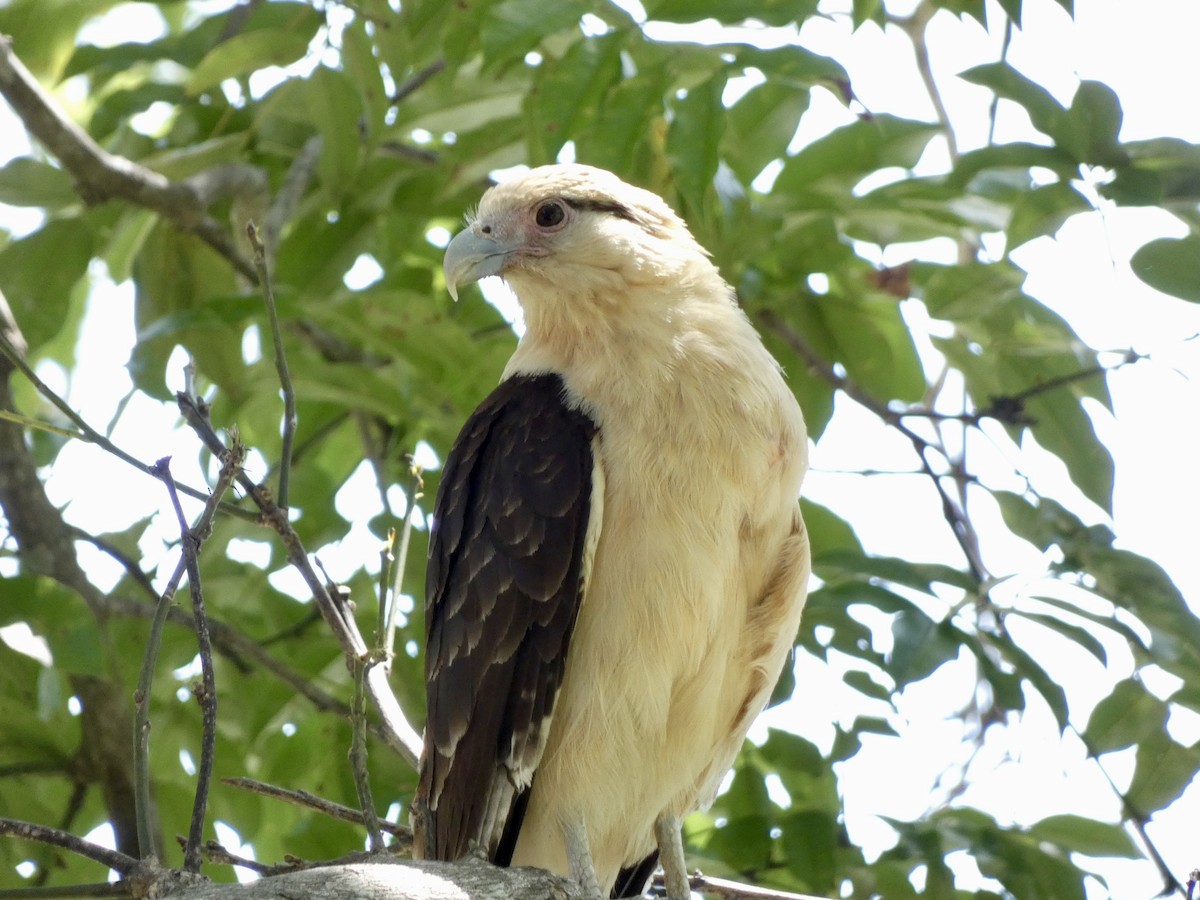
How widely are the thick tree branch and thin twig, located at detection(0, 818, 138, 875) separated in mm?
3379

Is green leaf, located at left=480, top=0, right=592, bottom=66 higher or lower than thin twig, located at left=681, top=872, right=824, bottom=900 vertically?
higher

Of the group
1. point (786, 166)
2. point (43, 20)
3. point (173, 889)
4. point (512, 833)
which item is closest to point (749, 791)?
point (512, 833)

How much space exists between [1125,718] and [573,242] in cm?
244

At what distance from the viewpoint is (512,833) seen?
4.10 m

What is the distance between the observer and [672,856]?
14.1 ft

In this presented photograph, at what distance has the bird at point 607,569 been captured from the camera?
3906 millimetres

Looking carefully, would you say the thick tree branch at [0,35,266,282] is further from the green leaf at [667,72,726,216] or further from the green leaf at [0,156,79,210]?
the green leaf at [667,72,726,216]

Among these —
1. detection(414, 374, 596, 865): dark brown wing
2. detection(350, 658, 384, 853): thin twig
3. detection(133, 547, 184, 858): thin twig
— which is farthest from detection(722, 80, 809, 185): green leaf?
detection(133, 547, 184, 858): thin twig

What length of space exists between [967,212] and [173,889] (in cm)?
372

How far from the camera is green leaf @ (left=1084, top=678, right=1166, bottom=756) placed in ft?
14.3

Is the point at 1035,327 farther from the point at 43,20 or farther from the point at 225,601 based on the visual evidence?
the point at 43,20

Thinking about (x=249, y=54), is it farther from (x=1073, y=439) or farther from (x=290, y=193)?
(x=1073, y=439)

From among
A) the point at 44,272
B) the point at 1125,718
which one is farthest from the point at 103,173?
the point at 1125,718

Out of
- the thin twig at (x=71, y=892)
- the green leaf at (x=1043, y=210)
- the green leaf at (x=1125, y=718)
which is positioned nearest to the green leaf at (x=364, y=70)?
the green leaf at (x=1043, y=210)
